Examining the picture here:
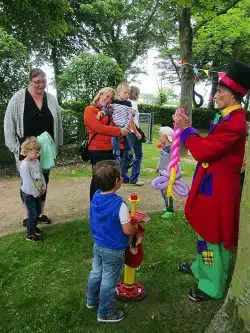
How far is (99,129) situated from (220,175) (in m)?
1.91

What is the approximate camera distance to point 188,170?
9031 millimetres

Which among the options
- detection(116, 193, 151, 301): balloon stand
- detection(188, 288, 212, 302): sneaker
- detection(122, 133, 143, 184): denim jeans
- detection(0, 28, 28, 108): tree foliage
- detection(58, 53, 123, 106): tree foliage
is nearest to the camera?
detection(116, 193, 151, 301): balloon stand

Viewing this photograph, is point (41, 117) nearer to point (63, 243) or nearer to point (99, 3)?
point (63, 243)

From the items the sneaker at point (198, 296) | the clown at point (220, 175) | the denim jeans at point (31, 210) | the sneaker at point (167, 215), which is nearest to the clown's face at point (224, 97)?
the clown at point (220, 175)

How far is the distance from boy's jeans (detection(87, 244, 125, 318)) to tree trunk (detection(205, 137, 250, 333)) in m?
0.80

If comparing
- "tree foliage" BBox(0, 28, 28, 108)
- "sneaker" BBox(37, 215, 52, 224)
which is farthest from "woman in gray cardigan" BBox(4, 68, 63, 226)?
"tree foliage" BBox(0, 28, 28, 108)

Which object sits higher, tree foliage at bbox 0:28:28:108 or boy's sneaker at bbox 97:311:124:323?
tree foliage at bbox 0:28:28:108

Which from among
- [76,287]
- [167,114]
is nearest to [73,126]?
[76,287]

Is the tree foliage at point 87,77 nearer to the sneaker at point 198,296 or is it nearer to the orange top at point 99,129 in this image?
the orange top at point 99,129

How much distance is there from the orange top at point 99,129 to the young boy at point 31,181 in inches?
25.7

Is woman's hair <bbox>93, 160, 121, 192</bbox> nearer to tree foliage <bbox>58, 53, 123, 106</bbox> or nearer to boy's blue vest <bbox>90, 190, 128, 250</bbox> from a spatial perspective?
boy's blue vest <bbox>90, 190, 128, 250</bbox>

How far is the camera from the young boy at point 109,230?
2.85m

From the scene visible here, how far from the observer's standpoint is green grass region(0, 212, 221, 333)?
9.86ft

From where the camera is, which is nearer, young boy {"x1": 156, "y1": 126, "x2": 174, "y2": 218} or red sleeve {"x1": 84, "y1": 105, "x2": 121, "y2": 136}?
red sleeve {"x1": 84, "y1": 105, "x2": 121, "y2": 136}
